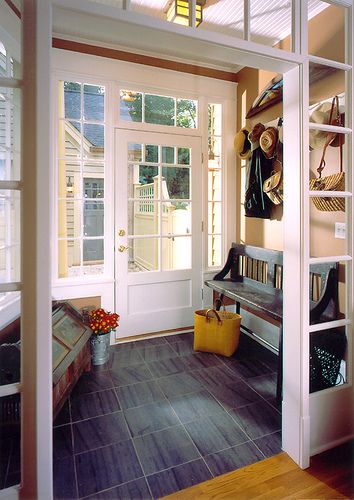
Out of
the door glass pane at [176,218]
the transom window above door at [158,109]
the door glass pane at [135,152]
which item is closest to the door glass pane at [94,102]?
the transom window above door at [158,109]

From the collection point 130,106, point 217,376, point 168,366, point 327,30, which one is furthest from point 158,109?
point 217,376

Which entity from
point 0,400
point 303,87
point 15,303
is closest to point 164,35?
point 303,87

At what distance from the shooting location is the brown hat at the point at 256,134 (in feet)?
9.90

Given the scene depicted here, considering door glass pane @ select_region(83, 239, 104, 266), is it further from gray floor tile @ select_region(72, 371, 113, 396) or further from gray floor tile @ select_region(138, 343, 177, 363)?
gray floor tile @ select_region(72, 371, 113, 396)

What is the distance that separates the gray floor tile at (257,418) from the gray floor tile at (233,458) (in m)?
0.12

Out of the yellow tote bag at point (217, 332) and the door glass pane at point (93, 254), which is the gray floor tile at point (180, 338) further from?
the door glass pane at point (93, 254)

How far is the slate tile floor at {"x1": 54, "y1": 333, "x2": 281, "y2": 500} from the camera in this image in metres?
1.59

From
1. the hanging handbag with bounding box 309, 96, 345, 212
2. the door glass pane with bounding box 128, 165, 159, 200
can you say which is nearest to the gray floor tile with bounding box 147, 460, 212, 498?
the hanging handbag with bounding box 309, 96, 345, 212

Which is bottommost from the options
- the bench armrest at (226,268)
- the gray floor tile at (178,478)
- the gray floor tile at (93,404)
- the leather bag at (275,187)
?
the gray floor tile at (178,478)

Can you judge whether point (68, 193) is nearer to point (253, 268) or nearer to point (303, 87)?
point (253, 268)

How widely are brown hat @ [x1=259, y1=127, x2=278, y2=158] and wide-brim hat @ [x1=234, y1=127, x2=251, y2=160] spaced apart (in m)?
0.40

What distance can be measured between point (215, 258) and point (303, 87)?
2.28 meters

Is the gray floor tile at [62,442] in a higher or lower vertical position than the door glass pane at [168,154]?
lower

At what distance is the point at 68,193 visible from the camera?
3057mm
